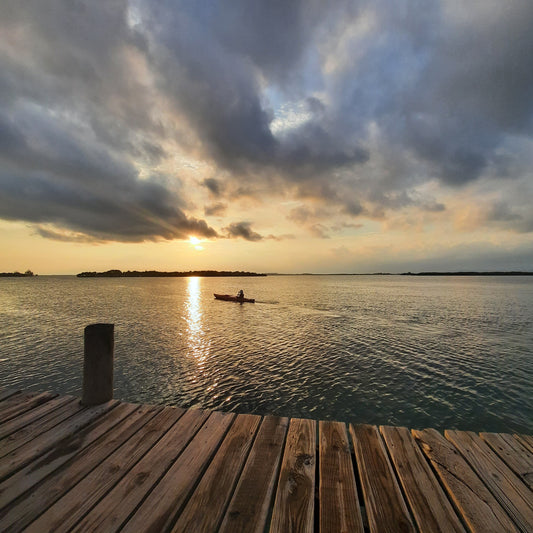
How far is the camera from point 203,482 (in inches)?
133

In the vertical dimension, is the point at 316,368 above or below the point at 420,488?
below

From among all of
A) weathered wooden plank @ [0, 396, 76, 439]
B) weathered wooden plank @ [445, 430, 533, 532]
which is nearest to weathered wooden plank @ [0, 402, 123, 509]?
weathered wooden plank @ [0, 396, 76, 439]

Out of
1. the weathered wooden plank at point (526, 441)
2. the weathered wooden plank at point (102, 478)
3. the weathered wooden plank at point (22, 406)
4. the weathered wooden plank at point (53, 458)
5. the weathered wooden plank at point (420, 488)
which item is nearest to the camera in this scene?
the weathered wooden plank at point (102, 478)

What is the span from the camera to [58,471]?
3.54 metres

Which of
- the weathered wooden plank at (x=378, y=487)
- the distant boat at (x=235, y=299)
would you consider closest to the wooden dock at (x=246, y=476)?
the weathered wooden plank at (x=378, y=487)

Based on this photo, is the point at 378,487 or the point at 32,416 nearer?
the point at 378,487

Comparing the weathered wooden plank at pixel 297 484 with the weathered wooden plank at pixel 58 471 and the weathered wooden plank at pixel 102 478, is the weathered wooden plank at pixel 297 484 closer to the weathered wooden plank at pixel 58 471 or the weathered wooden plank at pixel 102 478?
the weathered wooden plank at pixel 102 478

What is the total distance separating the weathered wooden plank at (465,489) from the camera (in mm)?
2922

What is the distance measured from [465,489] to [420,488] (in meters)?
0.62

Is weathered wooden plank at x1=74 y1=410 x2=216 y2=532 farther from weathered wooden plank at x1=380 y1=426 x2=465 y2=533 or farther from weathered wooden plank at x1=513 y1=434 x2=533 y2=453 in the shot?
weathered wooden plank at x1=513 y1=434 x2=533 y2=453

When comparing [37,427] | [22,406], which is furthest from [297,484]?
[22,406]

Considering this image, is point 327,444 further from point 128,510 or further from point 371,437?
point 128,510

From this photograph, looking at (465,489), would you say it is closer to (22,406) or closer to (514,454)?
(514,454)

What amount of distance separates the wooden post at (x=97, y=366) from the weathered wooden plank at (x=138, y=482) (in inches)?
74.5
